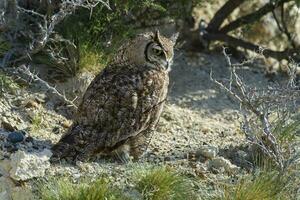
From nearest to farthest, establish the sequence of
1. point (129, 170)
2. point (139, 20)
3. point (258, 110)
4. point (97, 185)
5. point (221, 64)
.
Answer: point (97, 185) → point (129, 170) → point (258, 110) → point (139, 20) → point (221, 64)

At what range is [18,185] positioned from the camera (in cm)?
564

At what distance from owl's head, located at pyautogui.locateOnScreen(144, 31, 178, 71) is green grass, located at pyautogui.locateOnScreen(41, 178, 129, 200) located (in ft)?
4.32

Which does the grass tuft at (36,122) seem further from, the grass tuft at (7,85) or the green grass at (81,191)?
the green grass at (81,191)

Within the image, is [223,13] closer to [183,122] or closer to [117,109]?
[183,122]

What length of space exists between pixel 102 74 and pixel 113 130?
1.78ft

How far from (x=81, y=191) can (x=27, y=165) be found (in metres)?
0.59

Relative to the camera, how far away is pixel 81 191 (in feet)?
17.5

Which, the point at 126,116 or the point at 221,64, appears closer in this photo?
the point at 126,116

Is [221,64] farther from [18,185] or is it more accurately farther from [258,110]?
[18,185]

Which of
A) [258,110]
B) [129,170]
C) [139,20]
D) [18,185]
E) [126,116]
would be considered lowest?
[18,185]

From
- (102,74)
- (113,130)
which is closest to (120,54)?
(102,74)

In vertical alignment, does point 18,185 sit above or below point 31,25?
below

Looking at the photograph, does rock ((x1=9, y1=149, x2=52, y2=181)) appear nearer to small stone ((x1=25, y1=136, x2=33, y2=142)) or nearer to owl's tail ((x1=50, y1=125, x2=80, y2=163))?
owl's tail ((x1=50, y1=125, x2=80, y2=163))

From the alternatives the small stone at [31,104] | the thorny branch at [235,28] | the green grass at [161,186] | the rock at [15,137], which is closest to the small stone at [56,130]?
the small stone at [31,104]
